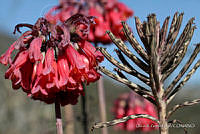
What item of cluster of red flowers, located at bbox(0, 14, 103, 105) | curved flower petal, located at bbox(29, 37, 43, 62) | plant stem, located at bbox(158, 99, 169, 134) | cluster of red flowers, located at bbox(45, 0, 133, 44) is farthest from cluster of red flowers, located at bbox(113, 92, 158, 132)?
plant stem, located at bbox(158, 99, 169, 134)

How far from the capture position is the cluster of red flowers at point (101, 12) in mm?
3857

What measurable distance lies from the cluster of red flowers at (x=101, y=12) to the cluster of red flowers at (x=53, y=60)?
2118 mm

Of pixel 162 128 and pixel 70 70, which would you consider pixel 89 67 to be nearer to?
pixel 70 70

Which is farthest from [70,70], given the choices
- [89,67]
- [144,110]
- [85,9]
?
[144,110]

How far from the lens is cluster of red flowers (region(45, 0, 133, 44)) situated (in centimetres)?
386

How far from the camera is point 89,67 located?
5.30 feet

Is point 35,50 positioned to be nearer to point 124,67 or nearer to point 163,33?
point 124,67

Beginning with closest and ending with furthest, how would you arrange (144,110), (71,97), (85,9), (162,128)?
1. (162,128)
2. (71,97)
3. (85,9)
4. (144,110)

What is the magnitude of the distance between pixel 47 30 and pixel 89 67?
33cm

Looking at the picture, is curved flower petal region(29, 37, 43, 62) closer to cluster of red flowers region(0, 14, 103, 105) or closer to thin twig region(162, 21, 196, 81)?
cluster of red flowers region(0, 14, 103, 105)

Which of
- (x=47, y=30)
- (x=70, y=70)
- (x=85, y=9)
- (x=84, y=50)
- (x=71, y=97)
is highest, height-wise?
(x=85, y=9)

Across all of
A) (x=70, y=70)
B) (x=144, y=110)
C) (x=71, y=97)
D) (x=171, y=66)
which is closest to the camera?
(x=171, y=66)

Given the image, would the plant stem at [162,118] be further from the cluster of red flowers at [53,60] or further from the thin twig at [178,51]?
the cluster of red flowers at [53,60]

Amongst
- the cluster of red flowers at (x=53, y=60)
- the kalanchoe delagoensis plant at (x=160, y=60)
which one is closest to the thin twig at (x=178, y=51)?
the kalanchoe delagoensis plant at (x=160, y=60)
